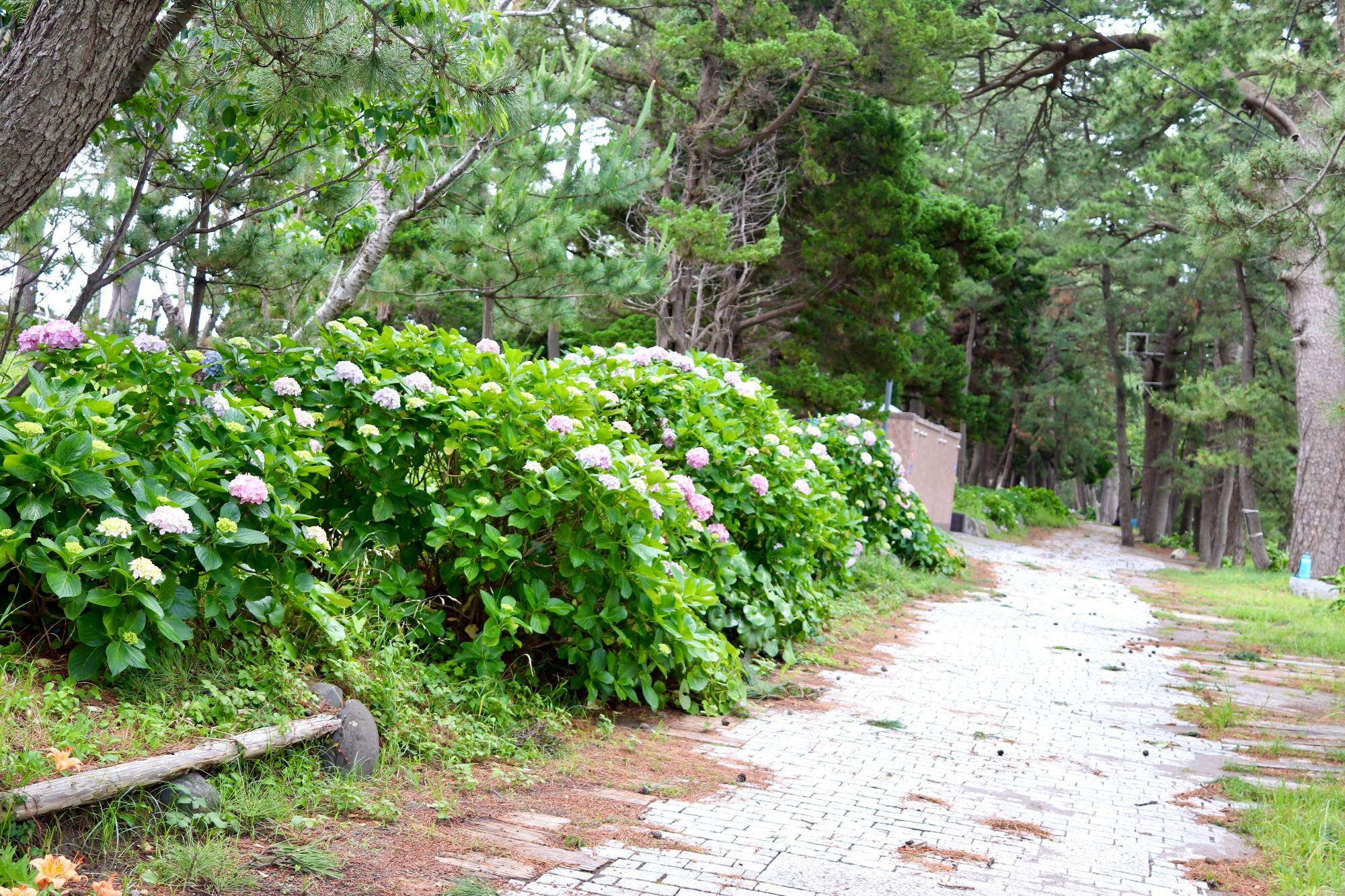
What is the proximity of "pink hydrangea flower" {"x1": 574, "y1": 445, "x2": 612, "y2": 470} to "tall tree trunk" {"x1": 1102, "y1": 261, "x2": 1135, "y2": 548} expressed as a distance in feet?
96.0

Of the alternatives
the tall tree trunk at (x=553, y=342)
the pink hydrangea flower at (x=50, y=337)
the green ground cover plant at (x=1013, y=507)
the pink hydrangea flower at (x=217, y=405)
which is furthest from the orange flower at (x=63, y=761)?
the green ground cover plant at (x=1013, y=507)

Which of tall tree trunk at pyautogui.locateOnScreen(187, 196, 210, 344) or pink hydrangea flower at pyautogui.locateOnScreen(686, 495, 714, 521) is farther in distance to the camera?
tall tree trunk at pyautogui.locateOnScreen(187, 196, 210, 344)

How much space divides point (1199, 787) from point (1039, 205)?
3632 cm

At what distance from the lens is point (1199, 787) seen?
16.5 ft

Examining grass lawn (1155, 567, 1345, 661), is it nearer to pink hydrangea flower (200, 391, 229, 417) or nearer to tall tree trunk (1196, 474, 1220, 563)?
tall tree trunk (1196, 474, 1220, 563)

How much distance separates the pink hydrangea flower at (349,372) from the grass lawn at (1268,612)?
28.3 ft

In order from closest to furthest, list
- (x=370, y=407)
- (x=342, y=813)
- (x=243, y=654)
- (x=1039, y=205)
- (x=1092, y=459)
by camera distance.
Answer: (x=342, y=813)
(x=243, y=654)
(x=370, y=407)
(x=1039, y=205)
(x=1092, y=459)

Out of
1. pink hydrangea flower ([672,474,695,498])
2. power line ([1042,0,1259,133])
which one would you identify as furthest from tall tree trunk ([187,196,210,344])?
power line ([1042,0,1259,133])

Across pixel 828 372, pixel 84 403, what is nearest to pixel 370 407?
pixel 84 403

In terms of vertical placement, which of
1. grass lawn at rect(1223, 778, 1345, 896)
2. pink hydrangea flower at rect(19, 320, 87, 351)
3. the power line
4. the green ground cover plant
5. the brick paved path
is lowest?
the brick paved path

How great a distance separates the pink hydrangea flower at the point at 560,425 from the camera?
5.18 metres

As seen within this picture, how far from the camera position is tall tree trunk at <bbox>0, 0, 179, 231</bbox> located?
2.71 meters

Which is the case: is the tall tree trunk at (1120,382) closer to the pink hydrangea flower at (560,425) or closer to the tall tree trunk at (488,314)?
the tall tree trunk at (488,314)

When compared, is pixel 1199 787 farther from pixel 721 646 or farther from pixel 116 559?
pixel 116 559
